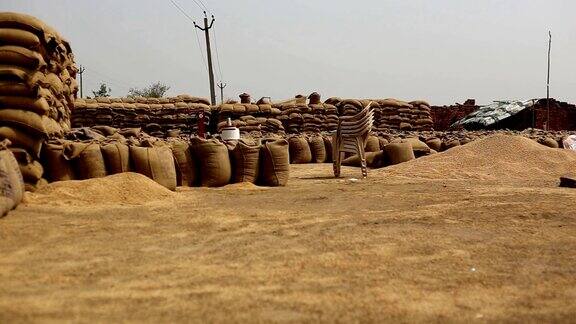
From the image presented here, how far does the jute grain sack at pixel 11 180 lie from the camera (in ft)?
10.2

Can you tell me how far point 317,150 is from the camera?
9.75 meters

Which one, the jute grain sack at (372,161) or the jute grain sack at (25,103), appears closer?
the jute grain sack at (25,103)

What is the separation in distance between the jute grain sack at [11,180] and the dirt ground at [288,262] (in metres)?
0.10

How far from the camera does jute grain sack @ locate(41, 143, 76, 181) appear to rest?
4391 mm

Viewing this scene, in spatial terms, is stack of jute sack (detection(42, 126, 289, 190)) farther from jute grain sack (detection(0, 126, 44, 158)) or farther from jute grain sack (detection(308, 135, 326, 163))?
jute grain sack (detection(308, 135, 326, 163))

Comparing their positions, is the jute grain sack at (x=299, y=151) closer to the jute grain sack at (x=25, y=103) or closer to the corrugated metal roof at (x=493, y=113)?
the jute grain sack at (x=25, y=103)

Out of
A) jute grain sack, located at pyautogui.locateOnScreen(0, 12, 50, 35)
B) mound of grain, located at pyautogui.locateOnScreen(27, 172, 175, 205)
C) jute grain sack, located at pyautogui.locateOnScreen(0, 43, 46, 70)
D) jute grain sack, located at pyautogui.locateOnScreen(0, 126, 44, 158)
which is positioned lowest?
mound of grain, located at pyautogui.locateOnScreen(27, 172, 175, 205)

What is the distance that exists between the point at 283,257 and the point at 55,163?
2942 mm

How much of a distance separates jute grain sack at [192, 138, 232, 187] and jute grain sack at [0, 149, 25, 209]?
1.97 meters

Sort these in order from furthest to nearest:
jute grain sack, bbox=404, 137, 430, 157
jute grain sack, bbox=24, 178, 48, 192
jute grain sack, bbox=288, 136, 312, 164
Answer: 1. jute grain sack, bbox=288, 136, 312, 164
2. jute grain sack, bbox=404, 137, 430, 157
3. jute grain sack, bbox=24, 178, 48, 192

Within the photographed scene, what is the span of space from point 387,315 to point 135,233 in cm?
162

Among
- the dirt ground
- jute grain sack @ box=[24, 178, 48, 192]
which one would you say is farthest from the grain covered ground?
jute grain sack @ box=[24, 178, 48, 192]

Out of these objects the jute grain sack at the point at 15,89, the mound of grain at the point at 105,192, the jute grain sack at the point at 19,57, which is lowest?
the mound of grain at the point at 105,192

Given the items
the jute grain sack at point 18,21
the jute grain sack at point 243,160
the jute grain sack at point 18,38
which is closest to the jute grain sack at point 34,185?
the jute grain sack at point 18,38
